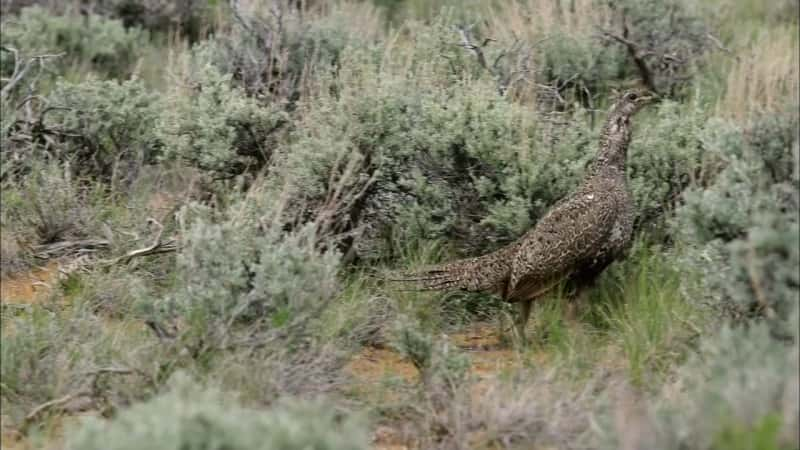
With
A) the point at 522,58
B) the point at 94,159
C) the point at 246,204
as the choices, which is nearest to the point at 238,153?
the point at 94,159

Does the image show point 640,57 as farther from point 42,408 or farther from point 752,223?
point 42,408

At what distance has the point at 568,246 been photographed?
5980 mm

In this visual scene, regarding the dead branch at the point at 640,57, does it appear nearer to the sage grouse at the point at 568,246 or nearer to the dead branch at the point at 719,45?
the dead branch at the point at 719,45

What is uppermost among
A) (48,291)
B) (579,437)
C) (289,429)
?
(289,429)

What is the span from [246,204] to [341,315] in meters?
0.70

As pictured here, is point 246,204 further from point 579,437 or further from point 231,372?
point 579,437

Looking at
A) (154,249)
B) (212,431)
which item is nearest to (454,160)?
(154,249)

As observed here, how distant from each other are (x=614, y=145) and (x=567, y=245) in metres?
0.68

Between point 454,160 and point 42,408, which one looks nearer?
point 42,408

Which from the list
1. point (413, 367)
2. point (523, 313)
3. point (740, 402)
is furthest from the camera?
point (523, 313)

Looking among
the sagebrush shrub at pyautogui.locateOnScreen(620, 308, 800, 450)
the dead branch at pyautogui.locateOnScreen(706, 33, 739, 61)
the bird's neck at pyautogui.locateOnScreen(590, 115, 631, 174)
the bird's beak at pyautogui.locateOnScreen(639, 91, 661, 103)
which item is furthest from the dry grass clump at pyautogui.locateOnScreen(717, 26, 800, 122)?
the sagebrush shrub at pyautogui.locateOnScreen(620, 308, 800, 450)

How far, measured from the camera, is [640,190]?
22.4 ft

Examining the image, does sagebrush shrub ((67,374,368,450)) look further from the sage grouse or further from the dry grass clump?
the dry grass clump

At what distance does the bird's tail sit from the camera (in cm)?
620
